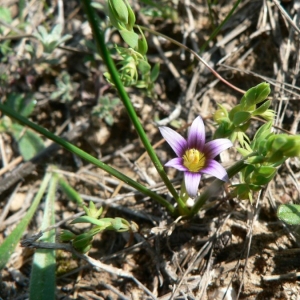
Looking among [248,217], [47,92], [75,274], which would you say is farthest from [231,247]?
[47,92]

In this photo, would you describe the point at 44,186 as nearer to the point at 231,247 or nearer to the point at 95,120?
the point at 95,120

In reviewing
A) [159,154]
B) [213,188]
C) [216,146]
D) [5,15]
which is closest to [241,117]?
[216,146]

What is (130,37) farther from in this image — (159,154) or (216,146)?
(159,154)

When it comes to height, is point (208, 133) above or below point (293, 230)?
above

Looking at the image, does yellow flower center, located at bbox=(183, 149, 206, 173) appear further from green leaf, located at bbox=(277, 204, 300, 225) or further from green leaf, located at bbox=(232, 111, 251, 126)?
green leaf, located at bbox=(277, 204, 300, 225)

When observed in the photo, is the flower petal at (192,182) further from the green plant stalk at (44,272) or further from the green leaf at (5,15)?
the green leaf at (5,15)

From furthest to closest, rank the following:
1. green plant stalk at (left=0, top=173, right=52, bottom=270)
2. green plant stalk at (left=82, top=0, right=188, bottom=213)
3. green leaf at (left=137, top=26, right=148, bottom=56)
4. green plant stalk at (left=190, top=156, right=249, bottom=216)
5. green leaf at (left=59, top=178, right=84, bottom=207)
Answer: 1. green leaf at (left=59, top=178, right=84, bottom=207)
2. green plant stalk at (left=0, top=173, right=52, bottom=270)
3. green leaf at (left=137, top=26, right=148, bottom=56)
4. green plant stalk at (left=190, top=156, right=249, bottom=216)
5. green plant stalk at (left=82, top=0, right=188, bottom=213)

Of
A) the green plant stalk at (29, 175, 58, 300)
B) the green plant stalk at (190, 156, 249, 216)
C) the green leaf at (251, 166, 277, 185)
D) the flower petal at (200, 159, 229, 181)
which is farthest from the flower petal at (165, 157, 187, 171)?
the green plant stalk at (29, 175, 58, 300)

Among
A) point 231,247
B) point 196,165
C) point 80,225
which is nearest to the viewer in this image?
point 196,165
